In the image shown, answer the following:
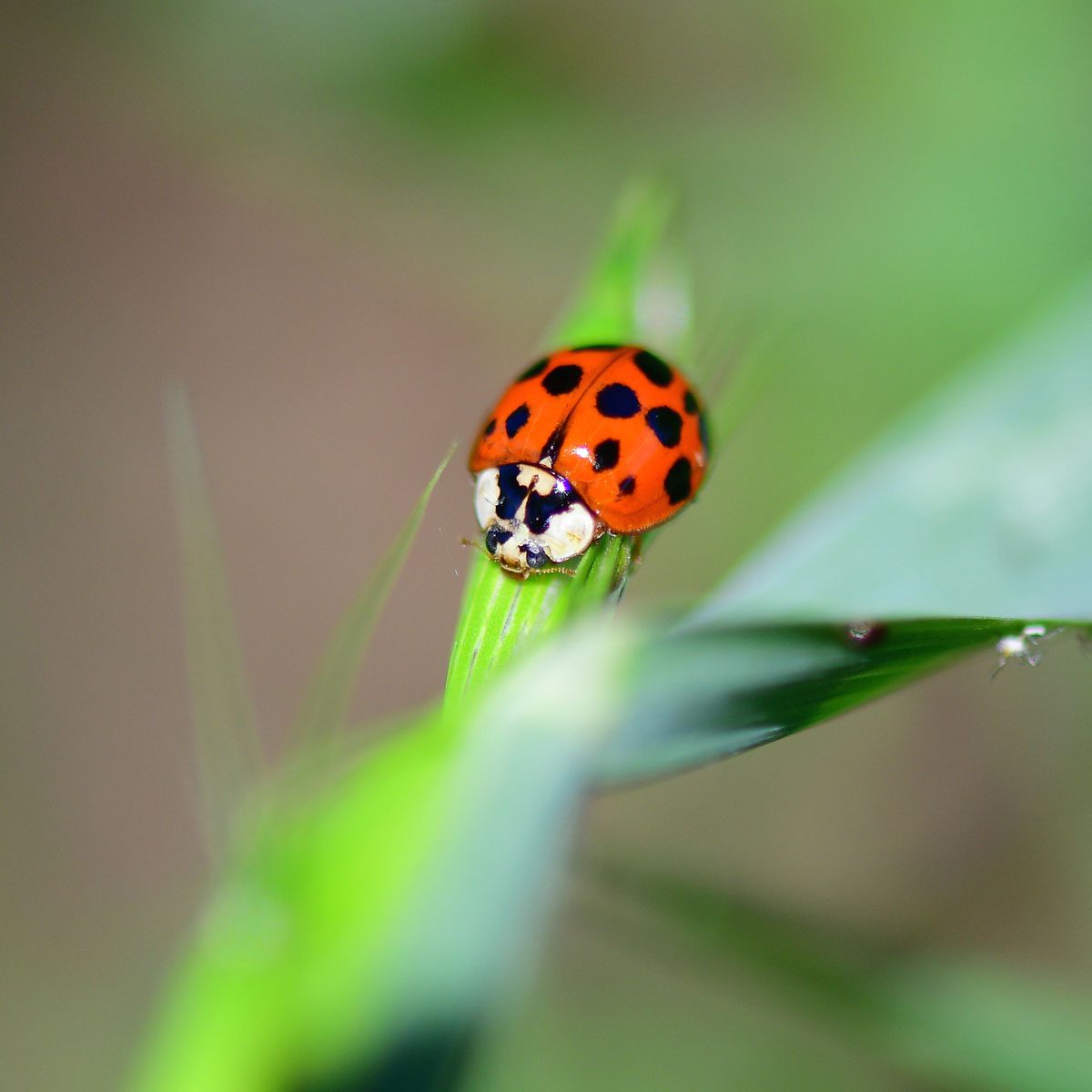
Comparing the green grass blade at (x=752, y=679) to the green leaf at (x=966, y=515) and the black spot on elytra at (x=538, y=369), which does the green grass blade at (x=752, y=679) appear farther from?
the black spot on elytra at (x=538, y=369)

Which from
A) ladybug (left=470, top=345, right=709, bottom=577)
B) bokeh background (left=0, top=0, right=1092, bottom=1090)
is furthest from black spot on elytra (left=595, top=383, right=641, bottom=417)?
bokeh background (left=0, top=0, right=1092, bottom=1090)

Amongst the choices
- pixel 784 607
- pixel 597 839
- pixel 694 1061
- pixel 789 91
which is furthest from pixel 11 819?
pixel 784 607

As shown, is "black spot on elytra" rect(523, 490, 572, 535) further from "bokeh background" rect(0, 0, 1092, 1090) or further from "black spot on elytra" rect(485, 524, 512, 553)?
"bokeh background" rect(0, 0, 1092, 1090)

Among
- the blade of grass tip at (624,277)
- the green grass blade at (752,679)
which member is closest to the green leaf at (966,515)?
the green grass blade at (752,679)

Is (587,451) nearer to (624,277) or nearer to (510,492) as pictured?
(510,492)

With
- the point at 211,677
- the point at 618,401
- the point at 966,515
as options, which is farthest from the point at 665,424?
the point at 211,677

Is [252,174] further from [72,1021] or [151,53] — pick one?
[72,1021]
